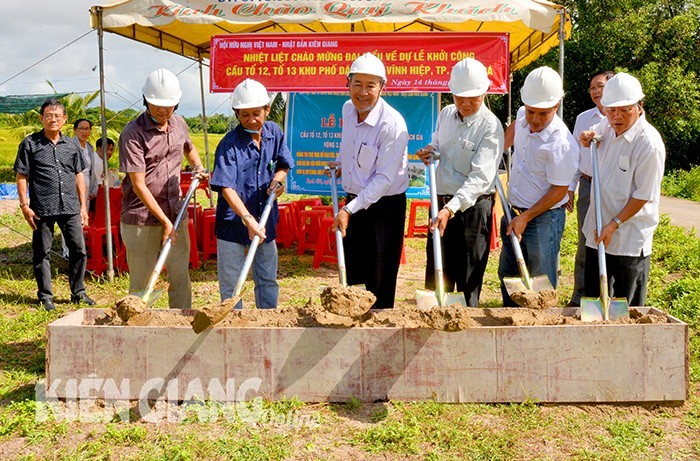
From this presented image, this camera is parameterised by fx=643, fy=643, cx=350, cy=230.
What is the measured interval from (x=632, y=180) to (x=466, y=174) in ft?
3.12

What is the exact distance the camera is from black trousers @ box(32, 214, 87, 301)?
5.48 meters

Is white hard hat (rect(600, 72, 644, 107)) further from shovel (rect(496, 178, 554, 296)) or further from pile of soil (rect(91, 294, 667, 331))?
pile of soil (rect(91, 294, 667, 331))

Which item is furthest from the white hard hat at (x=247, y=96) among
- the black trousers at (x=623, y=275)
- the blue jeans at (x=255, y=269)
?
the black trousers at (x=623, y=275)

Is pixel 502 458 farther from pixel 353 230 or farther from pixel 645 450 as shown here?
pixel 353 230

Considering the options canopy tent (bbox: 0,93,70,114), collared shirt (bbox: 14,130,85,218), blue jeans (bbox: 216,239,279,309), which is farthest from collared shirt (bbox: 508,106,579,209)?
canopy tent (bbox: 0,93,70,114)

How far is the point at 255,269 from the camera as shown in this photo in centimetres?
408

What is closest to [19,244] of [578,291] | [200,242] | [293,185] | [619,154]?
[200,242]

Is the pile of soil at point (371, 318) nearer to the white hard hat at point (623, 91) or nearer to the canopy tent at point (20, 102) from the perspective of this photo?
the white hard hat at point (623, 91)

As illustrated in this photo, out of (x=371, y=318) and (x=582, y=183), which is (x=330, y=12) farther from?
(x=371, y=318)

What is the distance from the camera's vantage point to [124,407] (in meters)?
3.31

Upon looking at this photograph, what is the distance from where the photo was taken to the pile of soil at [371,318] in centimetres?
319

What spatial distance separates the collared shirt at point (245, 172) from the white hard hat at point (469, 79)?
115 cm

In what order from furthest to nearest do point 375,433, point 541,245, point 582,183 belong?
point 582,183, point 541,245, point 375,433

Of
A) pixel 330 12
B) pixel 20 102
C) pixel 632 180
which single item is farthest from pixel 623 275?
pixel 20 102
